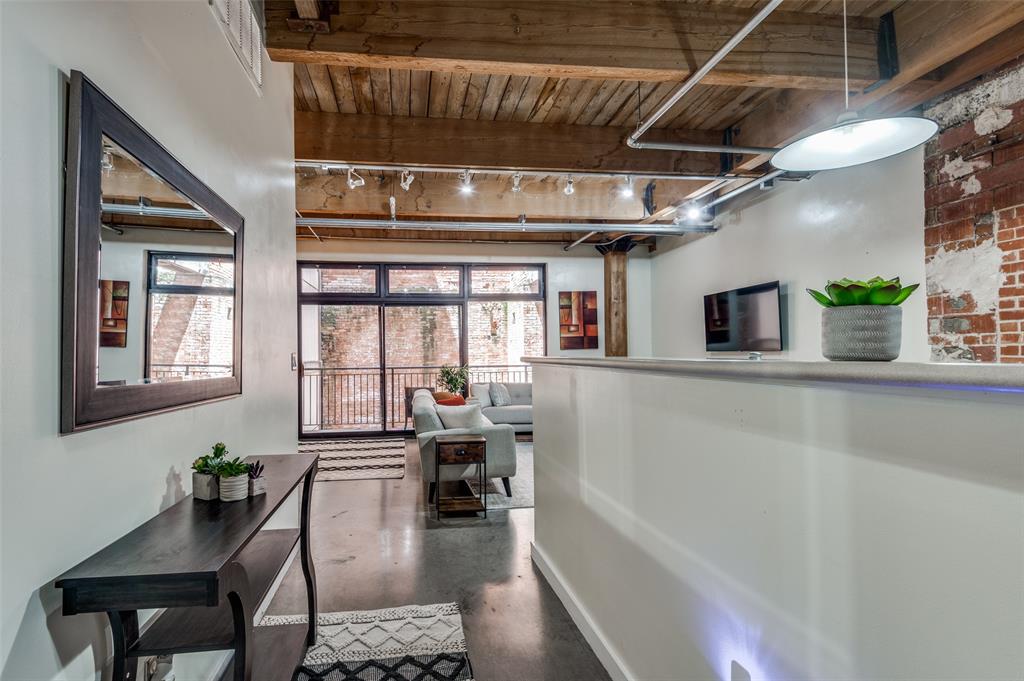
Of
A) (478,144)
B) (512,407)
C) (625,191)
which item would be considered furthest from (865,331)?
(512,407)

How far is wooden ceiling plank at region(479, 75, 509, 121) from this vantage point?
11.3 feet

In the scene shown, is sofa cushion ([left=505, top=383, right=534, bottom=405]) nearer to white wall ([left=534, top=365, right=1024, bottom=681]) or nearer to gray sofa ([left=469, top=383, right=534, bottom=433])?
gray sofa ([left=469, top=383, right=534, bottom=433])

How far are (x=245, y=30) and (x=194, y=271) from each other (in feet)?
3.64

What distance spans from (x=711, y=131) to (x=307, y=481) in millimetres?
4114

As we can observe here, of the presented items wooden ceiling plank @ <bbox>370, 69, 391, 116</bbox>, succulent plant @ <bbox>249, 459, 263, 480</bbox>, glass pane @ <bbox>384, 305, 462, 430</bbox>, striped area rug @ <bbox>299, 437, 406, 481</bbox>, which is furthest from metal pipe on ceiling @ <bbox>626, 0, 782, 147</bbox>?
glass pane @ <bbox>384, 305, 462, 430</bbox>

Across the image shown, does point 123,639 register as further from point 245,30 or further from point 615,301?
point 615,301

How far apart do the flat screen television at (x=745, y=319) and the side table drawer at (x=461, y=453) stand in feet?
10.3

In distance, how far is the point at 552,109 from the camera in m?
3.91

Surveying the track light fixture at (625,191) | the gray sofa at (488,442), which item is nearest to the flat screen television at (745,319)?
the track light fixture at (625,191)

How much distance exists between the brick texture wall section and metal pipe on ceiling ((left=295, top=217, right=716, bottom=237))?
9.49 feet

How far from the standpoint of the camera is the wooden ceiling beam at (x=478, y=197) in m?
5.16

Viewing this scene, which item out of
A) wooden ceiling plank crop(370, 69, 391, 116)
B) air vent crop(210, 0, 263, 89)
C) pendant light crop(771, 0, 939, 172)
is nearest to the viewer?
air vent crop(210, 0, 263, 89)

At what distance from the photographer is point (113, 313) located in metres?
1.19

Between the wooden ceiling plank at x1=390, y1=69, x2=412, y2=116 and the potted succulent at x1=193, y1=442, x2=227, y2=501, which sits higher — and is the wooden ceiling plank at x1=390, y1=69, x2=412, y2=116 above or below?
above
